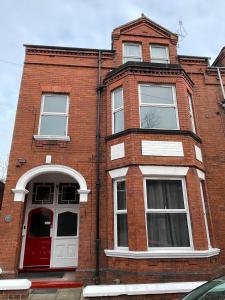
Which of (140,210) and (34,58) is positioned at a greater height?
(34,58)

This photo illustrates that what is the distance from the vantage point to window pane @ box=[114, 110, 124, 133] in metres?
8.72

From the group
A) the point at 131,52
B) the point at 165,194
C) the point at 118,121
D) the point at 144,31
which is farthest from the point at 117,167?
the point at 144,31

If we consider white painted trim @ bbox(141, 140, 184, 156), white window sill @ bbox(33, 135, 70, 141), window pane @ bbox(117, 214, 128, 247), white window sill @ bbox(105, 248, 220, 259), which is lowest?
white window sill @ bbox(105, 248, 220, 259)

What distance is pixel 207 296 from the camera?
3.39 meters

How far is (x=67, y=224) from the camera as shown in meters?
9.20

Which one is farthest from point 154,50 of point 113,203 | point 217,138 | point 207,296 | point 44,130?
point 207,296

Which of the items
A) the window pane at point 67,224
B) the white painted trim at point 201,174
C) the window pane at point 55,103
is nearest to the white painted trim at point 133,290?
the white painted trim at point 201,174

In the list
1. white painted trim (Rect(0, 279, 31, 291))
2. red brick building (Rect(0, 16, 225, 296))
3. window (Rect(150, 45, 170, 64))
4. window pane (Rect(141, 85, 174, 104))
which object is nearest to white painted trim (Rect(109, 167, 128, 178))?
red brick building (Rect(0, 16, 225, 296))

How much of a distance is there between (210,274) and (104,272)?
3.04 m

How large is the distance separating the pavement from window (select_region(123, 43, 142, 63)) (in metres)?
8.74

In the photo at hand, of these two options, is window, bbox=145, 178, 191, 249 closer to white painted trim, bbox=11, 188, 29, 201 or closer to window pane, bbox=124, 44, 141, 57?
white painted trim, bbox=11, 188, 29, 201

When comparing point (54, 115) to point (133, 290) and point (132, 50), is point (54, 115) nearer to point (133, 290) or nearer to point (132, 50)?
point (132, 50)

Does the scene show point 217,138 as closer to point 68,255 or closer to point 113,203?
point 113,203

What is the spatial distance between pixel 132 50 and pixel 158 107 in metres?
3.69
